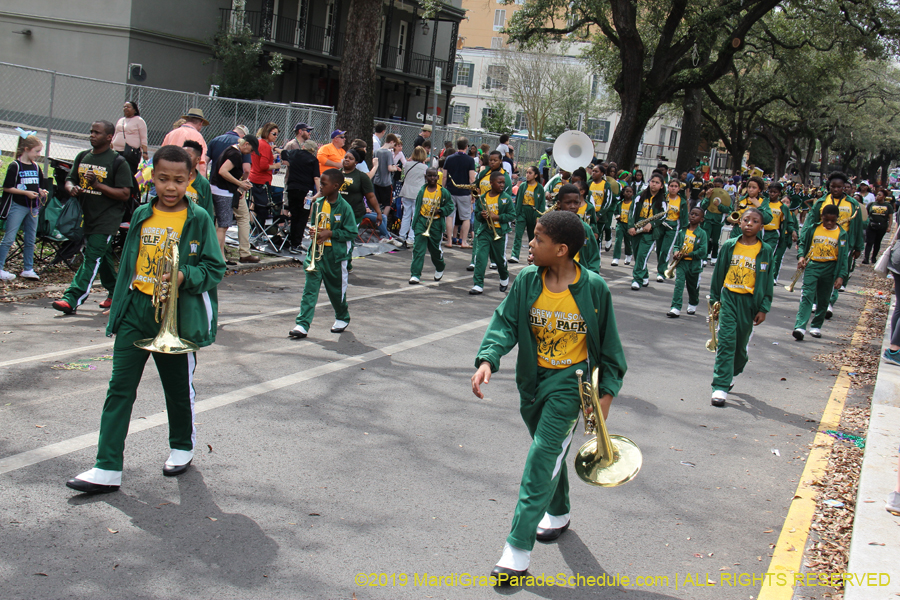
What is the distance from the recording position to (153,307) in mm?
4375

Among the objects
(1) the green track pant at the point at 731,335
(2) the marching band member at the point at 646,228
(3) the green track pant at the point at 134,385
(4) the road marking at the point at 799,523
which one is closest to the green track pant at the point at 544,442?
(4) the road marking at the point at 799,523

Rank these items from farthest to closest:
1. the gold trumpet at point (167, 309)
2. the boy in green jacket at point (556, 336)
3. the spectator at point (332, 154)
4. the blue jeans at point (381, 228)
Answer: the blue jeans at point (381, 228) < the spectator at point (332, 154) < the gold trumpet at point (167, 309) < the boy in green jacket at point (556, 336)

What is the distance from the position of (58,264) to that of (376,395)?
5.95 meters

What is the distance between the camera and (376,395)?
646cm

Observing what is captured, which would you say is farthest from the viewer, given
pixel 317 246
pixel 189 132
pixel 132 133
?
pixel 132 133

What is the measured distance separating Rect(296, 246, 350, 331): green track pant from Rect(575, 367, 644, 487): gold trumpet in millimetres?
4659

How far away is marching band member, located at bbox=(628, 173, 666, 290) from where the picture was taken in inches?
532

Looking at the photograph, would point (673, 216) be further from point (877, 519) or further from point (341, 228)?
point (877, 519)

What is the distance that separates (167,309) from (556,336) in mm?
2050

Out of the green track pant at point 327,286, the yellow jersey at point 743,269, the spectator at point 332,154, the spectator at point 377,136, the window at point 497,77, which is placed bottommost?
the green track pant at point 327,286

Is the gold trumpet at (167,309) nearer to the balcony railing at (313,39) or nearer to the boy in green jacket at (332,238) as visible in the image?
the boy in green jacket at (332,238)

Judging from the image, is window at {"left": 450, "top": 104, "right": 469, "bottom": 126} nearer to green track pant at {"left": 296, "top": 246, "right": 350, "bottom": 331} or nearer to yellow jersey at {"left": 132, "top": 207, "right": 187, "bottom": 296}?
green track pant at {"left": 296, "top": 246, "right": 350, "bottom": 331}

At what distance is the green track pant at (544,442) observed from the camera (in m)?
3.72

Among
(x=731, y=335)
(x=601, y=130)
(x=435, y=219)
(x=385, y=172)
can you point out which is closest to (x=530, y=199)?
(x=385, y=172)
